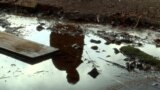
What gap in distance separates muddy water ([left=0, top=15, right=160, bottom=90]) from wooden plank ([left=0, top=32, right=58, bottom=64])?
15 centimetres

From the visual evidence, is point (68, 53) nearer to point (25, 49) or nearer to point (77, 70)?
point (77, 70)

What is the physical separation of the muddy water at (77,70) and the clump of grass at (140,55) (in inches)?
7.1

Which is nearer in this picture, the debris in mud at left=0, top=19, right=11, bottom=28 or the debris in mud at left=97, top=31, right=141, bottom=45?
the debris in mud at left=97, top=31, right=141, bottom=45

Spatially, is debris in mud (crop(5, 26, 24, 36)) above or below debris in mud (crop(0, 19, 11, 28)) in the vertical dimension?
above

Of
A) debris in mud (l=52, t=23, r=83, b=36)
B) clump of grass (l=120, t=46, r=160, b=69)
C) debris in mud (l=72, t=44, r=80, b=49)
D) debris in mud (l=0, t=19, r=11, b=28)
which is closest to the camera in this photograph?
clump of grass (l=120, t=46, r=160, b=69)

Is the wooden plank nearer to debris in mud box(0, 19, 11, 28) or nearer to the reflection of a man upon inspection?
the reflection of a man

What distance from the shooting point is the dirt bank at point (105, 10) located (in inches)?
427

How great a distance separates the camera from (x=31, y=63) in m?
8.30

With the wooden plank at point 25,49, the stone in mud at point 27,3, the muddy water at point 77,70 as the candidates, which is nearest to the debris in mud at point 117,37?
→ the muddy water at point 77,70

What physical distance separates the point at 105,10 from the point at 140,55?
333 cm

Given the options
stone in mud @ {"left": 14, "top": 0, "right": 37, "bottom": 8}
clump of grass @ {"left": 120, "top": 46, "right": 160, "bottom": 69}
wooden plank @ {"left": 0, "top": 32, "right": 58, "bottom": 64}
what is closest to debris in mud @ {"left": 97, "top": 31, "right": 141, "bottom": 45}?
clump of grass @ {"left": 120, "top": 46, "right": 160, "bottom": 69}

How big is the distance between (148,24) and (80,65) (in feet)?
10.3

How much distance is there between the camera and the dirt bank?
35.6ft

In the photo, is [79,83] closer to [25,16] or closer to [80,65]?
[80,65]
